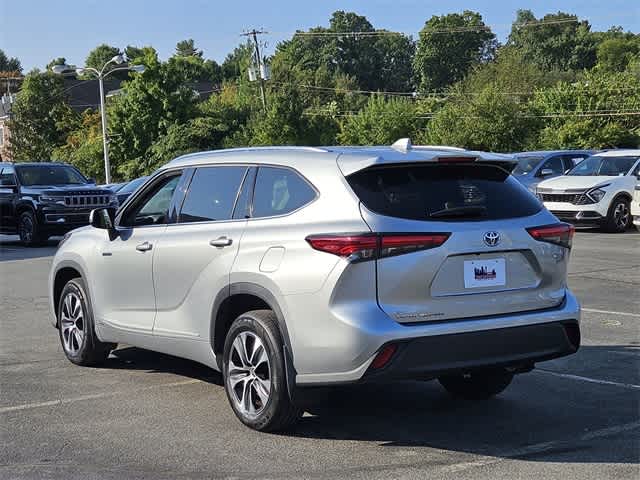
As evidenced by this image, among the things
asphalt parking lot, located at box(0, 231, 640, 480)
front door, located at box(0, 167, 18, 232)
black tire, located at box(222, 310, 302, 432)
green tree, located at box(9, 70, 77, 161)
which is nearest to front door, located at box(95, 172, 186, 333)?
asphalt parking lot, located at box(0, 231, 640, 480)

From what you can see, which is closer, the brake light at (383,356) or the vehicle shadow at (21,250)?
the brake light at (383,356)

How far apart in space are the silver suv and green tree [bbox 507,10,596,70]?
A: 114 m

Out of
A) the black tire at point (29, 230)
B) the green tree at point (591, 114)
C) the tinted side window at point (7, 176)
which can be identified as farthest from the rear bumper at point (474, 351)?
the green tree at point (591, 114)

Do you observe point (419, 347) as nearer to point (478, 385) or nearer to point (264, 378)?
point (264, 378)

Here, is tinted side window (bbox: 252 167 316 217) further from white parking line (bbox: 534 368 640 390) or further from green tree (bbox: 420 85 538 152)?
green tree (bbox: 420 85 538 152)

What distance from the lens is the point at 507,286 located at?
5.71 metres

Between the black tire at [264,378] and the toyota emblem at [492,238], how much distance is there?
1312mm

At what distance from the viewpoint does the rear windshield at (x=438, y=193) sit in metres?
5.58

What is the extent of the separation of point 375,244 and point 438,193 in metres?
0.62

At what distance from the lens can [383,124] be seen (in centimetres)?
7400

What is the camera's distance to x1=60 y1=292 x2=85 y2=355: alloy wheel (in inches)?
317

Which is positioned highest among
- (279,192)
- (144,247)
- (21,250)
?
(279,192)

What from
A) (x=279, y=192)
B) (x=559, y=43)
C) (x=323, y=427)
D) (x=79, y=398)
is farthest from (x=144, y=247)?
(x=559, y=43)

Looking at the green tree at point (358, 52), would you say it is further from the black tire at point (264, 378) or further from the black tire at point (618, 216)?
the black tire at point (264, 378)
